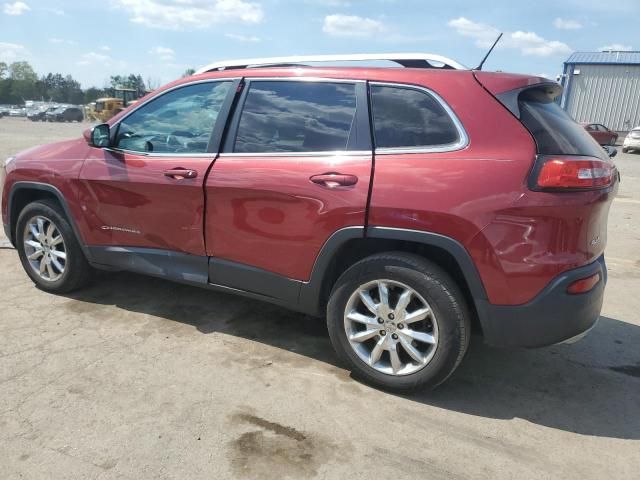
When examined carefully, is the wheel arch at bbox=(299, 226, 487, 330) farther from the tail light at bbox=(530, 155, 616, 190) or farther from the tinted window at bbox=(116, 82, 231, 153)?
the tinted window at bbox=(116, 82, 231, 153)

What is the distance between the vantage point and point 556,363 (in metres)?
3.53

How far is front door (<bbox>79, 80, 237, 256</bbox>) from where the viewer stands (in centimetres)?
354

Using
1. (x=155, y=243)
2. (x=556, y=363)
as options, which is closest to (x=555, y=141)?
(x=556, y=363)

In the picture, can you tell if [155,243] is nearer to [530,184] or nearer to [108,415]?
[108,415]

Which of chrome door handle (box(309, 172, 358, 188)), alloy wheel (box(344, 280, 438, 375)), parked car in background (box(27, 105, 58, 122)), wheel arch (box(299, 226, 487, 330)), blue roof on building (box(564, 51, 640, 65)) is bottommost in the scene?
parked car in background (box(27, 105, 58, 122))

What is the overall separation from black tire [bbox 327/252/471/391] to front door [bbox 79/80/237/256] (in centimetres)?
114

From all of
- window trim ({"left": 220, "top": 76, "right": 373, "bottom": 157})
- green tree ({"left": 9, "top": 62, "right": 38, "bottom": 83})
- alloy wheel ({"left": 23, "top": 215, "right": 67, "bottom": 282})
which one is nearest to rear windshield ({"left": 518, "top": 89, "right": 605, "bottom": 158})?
window trim ({"left": 220, "top": 76, "right": 373, "bottom": 157})

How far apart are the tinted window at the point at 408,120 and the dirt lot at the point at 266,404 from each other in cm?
146

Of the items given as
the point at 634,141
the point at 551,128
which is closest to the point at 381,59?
the point at 551,128

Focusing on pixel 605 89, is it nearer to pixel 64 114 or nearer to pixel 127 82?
pixel 64 114

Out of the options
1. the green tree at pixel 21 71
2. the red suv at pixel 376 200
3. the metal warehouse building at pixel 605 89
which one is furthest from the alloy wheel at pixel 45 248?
the green tree at pixel 21 71

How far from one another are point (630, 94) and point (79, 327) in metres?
→ 34.8

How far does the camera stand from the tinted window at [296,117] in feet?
10.3

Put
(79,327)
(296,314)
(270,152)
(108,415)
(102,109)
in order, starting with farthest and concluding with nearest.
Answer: (102,109) < (296,314) < (79,327) < (270,152) < (108,415)
